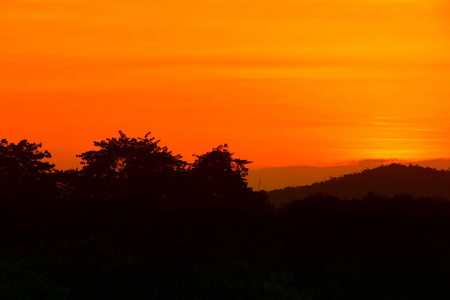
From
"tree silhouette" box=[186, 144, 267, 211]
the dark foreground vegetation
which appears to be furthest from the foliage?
the dark foreground vegetation

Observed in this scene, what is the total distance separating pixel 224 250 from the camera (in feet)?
87.9

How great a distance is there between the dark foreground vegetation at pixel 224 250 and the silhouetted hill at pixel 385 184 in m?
80.3

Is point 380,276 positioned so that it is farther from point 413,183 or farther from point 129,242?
point 413,183

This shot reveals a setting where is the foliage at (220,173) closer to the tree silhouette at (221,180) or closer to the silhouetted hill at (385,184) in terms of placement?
the tree silhouette at (221,180)

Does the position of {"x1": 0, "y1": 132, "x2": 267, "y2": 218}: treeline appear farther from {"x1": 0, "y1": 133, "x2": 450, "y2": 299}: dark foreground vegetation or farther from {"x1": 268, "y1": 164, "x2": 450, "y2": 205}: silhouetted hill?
{"x1": 268, "y1": 164, "x2": 450, "y2": 205}: silhouetted hill

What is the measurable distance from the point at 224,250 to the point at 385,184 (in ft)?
307

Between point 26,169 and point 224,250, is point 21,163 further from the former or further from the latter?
point 224,250

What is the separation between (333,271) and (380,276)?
59.8 inches

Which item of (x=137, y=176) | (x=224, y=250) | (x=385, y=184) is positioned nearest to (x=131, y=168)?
(x=137, y=176)

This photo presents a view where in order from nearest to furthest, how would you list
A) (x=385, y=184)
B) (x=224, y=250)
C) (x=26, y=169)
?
1. (x=224, y=250)
2. (x=26, y=169)
3. (x=385, y=184)

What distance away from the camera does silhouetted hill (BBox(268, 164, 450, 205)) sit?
111688 mm

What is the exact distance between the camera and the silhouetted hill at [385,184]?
4397 inches

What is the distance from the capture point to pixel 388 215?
2917 cm

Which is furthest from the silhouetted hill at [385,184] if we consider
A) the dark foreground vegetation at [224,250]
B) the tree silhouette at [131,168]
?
the dark foreground vegetation at [224,250]
